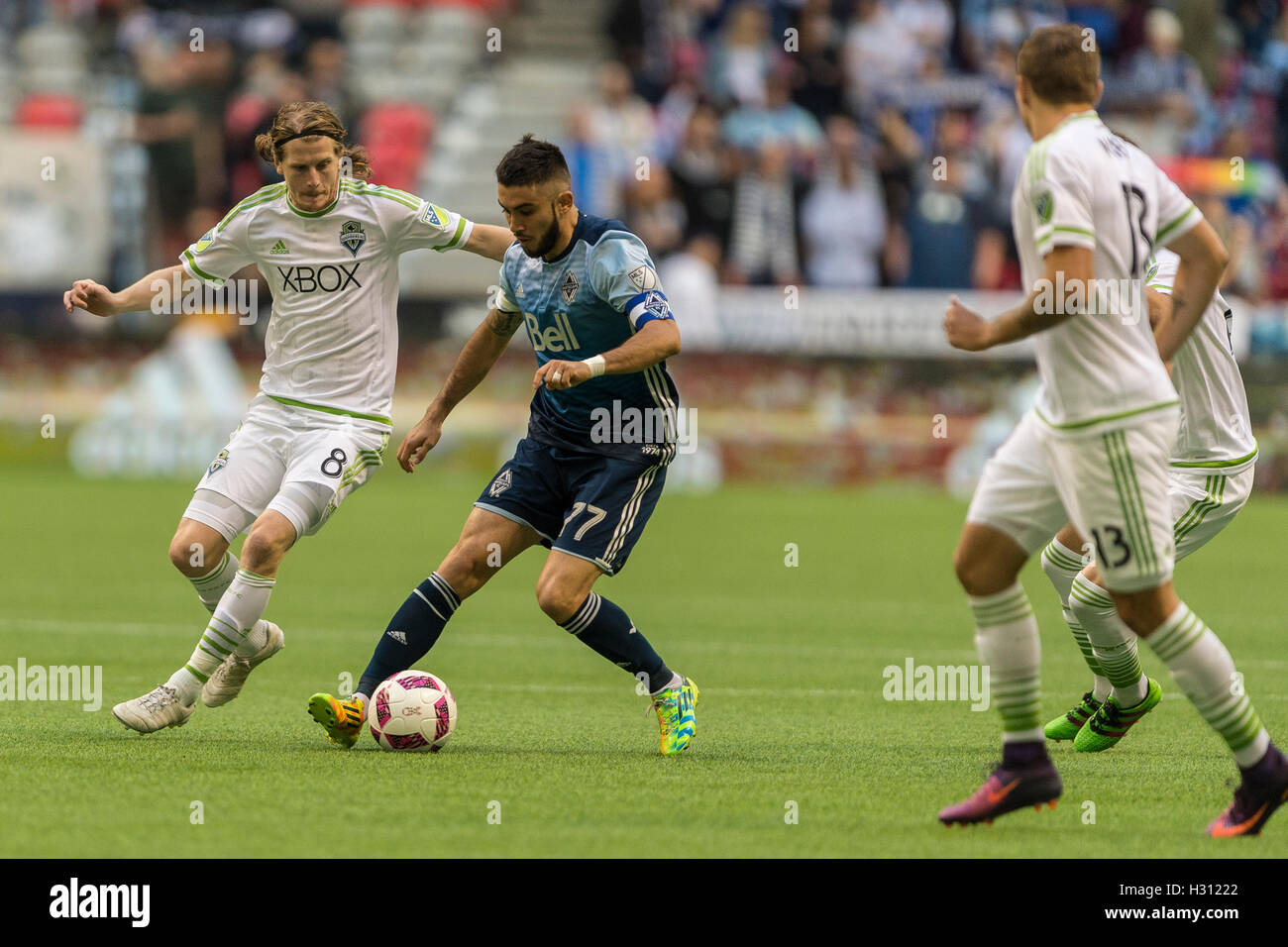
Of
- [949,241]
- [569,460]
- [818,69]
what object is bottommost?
[569,460]

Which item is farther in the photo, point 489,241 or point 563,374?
point 489,241

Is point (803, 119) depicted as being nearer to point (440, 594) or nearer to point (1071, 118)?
point (440, 594)

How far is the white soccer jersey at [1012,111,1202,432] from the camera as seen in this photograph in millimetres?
5371

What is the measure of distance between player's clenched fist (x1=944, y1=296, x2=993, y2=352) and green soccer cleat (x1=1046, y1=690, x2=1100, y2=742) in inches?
101

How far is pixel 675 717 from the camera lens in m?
7.16

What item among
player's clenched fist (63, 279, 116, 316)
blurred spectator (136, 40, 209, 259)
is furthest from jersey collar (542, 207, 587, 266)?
blurred spectator (136, 40, 209, 259)

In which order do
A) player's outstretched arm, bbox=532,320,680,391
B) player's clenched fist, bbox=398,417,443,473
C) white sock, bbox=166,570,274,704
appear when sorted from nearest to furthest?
player's outstretched arm, bbox=532,320,680,391, white sock, bbox=166,570,274,704, player's clenched fist, bbox=398,417,443,473

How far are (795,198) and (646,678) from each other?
14942 mm

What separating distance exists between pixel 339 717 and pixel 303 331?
1.63 metres

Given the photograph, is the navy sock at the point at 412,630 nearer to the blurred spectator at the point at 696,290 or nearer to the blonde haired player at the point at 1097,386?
the blonde haired player at the point at 1097,386

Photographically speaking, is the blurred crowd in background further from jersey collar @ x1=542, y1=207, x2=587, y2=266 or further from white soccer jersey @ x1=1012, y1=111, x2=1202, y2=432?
white soccer jersey @ x1=1012, y1=111, x2=1202, y2=432

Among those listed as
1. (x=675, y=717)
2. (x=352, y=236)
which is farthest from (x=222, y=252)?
(x=675, y=717)

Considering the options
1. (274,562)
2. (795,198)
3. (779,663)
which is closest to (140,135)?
(795,198)

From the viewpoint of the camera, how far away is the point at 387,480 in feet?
70.0
